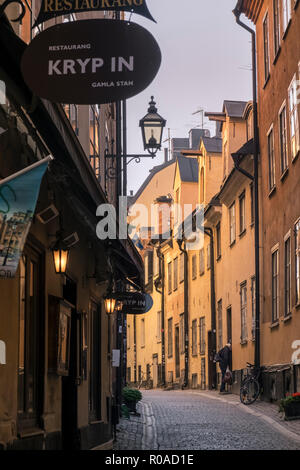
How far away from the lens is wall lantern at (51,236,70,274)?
35.4 feet

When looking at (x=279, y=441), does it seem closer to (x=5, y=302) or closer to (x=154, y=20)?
(x=5, y=302)

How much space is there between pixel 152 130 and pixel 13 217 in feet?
40.9

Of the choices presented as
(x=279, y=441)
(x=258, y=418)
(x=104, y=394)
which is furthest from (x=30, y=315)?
(x=258, y=418)

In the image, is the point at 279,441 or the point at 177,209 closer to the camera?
the point at 279,441

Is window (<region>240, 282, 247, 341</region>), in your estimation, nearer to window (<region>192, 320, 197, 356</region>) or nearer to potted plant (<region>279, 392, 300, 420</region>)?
window (<region>192, 320, 197, 356</region>)

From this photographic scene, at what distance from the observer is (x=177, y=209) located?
47.2m

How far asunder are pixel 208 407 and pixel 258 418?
4.22 metres

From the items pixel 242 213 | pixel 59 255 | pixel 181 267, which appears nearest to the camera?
pixel 59 255

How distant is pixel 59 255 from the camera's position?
10.9 meters

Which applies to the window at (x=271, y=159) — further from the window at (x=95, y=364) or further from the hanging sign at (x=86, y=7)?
the hanging sign at (x=86, y=7)

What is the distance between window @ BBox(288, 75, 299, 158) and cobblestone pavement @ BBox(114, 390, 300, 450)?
5570 mm

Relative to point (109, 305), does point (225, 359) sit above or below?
below

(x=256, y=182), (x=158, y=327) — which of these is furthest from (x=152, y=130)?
(x=158, y=327)

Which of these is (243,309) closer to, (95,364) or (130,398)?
(130,398)
